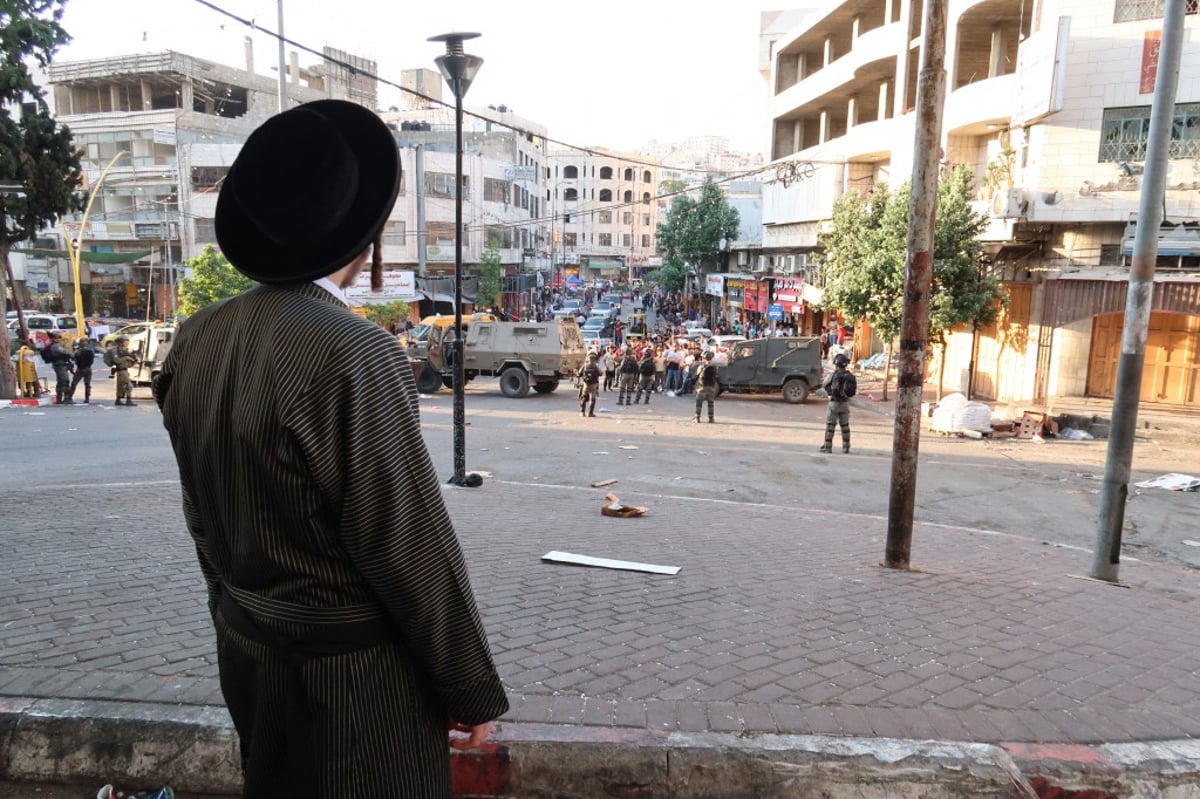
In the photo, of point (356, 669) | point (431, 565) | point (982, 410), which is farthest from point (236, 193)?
point (982, 410)

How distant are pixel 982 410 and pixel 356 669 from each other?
17.0 meters

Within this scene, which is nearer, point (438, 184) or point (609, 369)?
point (609, 369)

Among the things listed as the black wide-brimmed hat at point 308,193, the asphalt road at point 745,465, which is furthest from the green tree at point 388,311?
the black wide-brimmed hat at point 308,193

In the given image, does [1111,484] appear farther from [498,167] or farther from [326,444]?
[498,167]

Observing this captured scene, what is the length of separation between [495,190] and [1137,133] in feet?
119

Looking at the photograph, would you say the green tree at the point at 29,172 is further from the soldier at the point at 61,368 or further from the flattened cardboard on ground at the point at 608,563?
the flattened cardboard on ground at the point at 608,563

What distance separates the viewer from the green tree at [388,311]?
103 ft

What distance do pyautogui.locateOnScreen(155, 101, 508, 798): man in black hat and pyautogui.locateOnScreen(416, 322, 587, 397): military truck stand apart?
20531mm

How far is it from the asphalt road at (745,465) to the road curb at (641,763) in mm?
4032

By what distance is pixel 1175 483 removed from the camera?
11.8m

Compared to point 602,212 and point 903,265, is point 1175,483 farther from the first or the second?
point 602,212

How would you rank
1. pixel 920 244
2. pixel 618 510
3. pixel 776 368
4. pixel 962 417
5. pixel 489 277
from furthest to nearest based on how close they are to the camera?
pixel 489 277
pixel 776 368
pixel 962 417
pixel 618 510
pixel 920 244

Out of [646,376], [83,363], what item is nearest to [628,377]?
[646,376]

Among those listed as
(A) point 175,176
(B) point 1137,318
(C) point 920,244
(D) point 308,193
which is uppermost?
(A) point 175,176
